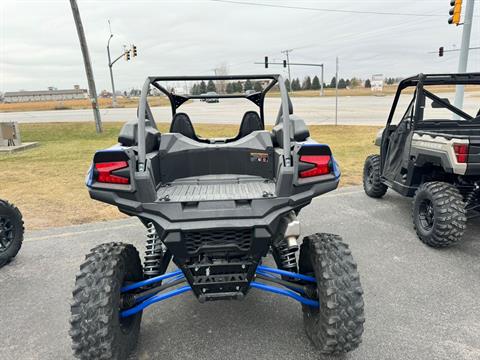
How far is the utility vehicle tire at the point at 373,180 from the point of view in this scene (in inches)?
241

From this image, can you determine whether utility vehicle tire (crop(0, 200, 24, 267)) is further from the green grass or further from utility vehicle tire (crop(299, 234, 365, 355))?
utility vehicle tire (crop(299, 234, 365, 355))

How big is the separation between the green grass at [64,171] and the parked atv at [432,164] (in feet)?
6.07

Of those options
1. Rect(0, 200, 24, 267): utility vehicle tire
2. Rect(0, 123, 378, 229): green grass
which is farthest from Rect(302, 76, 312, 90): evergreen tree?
Rect(0, 200, 24, 267): utility vehicle tire

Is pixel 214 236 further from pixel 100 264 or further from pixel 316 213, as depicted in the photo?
pixel 316 213

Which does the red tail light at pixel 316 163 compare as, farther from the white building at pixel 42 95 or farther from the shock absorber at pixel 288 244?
the white building at pixel 42 95

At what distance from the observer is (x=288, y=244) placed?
2305 millimetres

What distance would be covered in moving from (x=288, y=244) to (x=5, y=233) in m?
3.39

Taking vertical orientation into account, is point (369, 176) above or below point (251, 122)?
below

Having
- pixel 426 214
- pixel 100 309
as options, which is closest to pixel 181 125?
pixel 100 309

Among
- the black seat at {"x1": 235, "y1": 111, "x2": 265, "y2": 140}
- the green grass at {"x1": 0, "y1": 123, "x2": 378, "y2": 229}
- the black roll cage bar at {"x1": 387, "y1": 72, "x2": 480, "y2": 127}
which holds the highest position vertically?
the black roll cage bar at {"x1": 387, "y1": 72, "x2": 480, "y2": 127}

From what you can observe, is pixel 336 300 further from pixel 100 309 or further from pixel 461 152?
pixel 461 152

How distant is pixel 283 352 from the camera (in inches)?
101

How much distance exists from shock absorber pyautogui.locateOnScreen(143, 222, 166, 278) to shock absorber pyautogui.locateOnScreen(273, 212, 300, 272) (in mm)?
978

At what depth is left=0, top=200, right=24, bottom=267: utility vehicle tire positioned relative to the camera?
3.96 m
